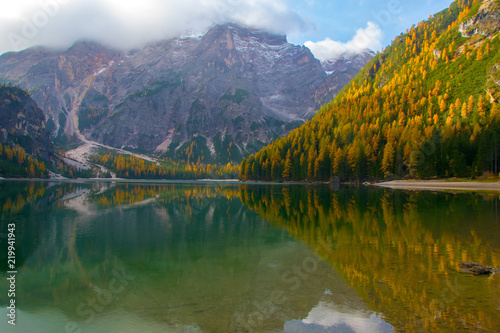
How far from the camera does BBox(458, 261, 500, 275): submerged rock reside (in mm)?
14141

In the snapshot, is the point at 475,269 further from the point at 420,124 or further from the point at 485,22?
the point at 485,22

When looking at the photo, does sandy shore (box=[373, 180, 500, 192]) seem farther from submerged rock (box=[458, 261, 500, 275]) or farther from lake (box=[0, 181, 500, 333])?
submerged rock (box=[458, 261, 500, 275])

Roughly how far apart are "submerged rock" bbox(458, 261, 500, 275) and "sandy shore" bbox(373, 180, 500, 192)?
78466mm

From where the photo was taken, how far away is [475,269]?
46.8ft

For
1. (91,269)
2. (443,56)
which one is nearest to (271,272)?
(91,269)

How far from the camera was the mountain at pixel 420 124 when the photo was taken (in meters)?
96.9

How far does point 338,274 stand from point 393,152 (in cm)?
10973

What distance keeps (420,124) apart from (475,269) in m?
128

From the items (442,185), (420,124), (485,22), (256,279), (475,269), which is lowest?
(256,279)

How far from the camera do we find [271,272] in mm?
16062

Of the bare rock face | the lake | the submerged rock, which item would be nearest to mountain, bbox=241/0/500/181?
the bare rock face

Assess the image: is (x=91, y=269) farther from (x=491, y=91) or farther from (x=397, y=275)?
(x=491, y=91)

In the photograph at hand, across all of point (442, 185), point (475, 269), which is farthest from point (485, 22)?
point (475, 269)

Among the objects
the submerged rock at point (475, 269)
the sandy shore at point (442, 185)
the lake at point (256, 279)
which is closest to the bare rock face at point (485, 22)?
the sandy shore at point (442, 185)
